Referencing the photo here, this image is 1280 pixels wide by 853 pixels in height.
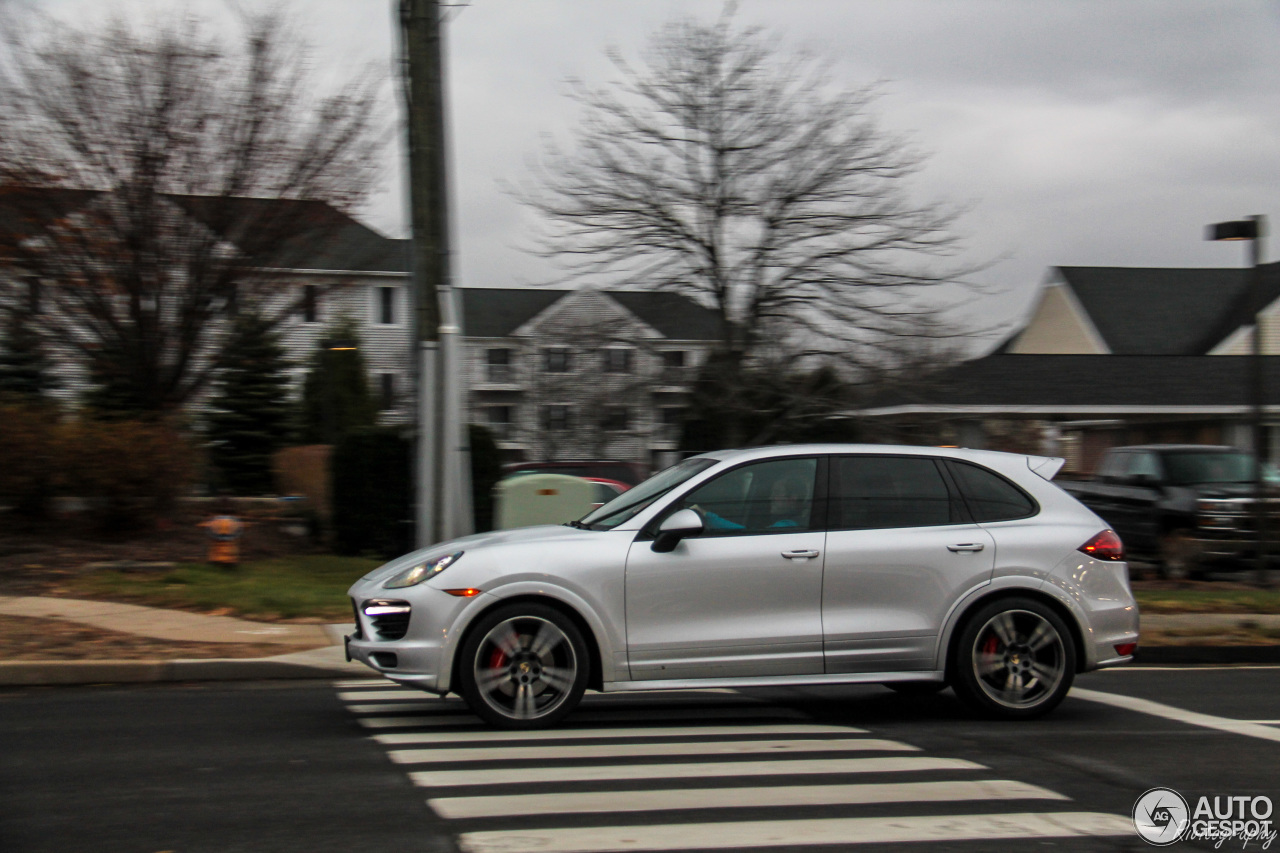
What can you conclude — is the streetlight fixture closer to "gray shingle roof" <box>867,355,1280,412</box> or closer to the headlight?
the headlight

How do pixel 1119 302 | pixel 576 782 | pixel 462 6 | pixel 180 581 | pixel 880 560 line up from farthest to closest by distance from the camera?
pixel 1119 302 → pixel 180 581 → pixel 462 6 → pixel 880 560 → pixel 576 782

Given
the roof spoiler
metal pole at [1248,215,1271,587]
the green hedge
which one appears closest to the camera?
the roof spoiler

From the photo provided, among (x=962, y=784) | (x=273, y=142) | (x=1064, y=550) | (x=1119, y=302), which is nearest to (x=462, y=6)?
(x=273, y=142)

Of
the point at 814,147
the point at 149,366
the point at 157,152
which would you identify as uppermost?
the point at 814,147

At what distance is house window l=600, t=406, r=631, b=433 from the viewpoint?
79.6 feet

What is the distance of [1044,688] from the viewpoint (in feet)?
24.7

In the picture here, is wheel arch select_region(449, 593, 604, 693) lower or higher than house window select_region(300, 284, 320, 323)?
lower

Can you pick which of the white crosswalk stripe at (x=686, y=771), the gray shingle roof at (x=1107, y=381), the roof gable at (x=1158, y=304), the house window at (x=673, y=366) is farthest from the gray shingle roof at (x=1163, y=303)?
the white crosswalk stripe at (x=686, y=771)

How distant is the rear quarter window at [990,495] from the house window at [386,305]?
4292 cm

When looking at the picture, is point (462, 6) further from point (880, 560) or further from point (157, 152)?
point (880, 560)

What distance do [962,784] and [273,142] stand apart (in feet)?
44.1

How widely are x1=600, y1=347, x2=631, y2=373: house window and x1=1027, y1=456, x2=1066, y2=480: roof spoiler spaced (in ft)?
48.2

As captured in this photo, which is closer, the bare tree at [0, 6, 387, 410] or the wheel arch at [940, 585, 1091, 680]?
the wheel arch at [940, 585, 1091, 680]

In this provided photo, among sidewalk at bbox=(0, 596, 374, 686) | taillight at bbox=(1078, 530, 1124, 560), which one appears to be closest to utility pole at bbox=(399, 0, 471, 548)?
sidewalk at bbox=(0, 596, 374, 686)
